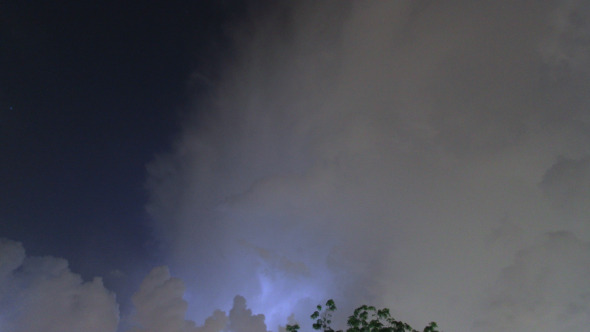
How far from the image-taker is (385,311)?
37.1 metres

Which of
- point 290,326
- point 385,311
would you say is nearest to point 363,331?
point 385,311

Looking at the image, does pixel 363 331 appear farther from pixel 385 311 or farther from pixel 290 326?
pixel 290 326

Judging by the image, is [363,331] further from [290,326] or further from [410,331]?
[290,326]

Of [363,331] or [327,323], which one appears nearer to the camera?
[363,331]

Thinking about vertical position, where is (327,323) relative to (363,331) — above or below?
above

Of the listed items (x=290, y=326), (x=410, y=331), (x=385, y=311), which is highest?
(x=290, y=326)

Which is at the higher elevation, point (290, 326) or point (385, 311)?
point (290, 326)

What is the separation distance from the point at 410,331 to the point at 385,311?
3.17 meters

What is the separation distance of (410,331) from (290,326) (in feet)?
41.4

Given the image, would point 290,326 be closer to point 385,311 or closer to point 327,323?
point 327,323

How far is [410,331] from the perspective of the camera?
36.7m

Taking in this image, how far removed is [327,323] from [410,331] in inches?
350

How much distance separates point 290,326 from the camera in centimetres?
3853

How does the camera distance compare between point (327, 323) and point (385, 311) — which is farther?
point (327, 323)
